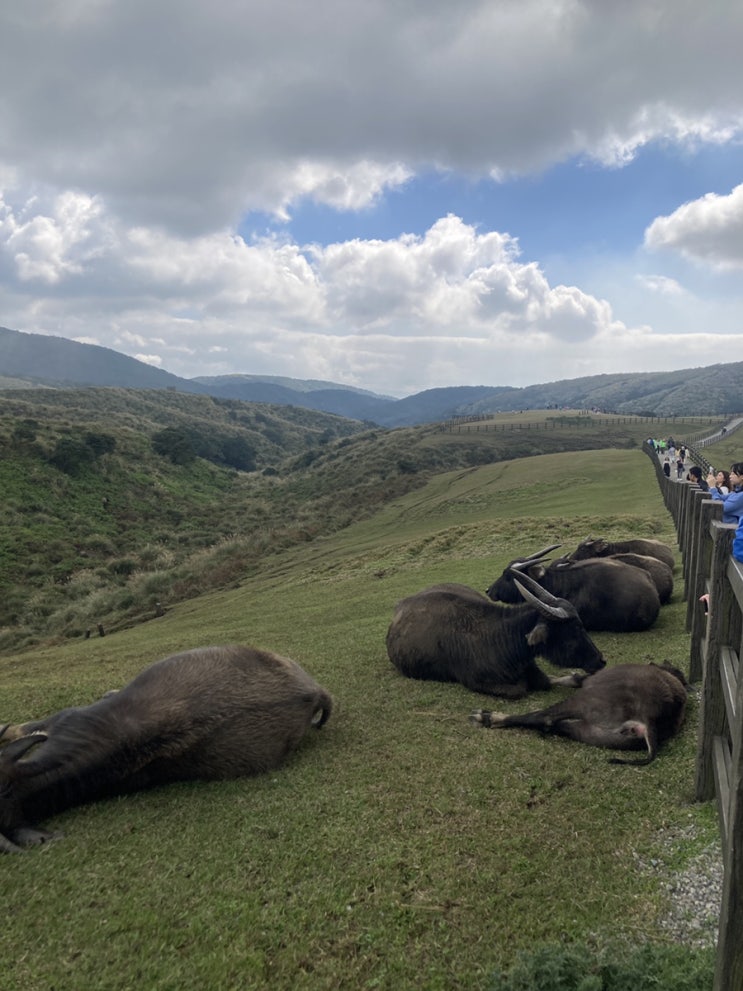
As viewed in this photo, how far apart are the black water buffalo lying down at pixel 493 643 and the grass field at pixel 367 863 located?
1.35ft

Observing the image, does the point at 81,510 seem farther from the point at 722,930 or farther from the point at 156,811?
the point at 722,930

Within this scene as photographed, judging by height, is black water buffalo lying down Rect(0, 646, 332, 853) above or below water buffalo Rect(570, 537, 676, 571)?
below

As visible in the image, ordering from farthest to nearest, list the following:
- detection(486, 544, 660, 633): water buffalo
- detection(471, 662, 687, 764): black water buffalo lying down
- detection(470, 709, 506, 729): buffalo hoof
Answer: detection(486, 544, 660, 633): water buffalo < detection(470, 709, 506, 729): buffalo hoof < detection(471, 662, 687, 764): black water buffalo lying down

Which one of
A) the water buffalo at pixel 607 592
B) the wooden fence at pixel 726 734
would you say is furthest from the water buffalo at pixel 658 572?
the wooden fence at pixel 726 734

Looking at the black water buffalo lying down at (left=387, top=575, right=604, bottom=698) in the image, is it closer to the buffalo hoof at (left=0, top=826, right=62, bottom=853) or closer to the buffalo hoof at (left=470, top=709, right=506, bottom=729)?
the buffalo hoof at (left=470, top=709, right=506, bottom=729)

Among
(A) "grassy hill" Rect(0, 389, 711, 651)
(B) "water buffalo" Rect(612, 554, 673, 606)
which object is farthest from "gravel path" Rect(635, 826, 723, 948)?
(A) "grassy hill" Rect(0, 389, 711, 651)

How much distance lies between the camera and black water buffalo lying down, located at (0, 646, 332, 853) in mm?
5426

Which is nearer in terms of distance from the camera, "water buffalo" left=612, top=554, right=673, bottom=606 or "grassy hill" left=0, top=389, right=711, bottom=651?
"water buffalo" left=612, top=554, right=673, bottom=606

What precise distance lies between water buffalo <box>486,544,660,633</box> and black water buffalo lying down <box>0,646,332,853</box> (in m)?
5.09

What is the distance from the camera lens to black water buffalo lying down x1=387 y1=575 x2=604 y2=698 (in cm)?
849

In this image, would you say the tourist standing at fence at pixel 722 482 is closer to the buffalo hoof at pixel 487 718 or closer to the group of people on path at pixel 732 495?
the group of people on path at pixel 732 495

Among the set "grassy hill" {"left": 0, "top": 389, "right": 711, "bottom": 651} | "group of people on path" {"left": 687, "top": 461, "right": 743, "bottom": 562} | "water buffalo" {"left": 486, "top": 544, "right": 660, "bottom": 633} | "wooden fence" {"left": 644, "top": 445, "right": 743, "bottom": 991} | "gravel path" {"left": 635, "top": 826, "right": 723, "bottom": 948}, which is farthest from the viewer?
"grassy hill" {"left": 0, "top": 389, "right": 711, "bottom": 651}

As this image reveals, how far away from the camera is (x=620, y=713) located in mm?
6508

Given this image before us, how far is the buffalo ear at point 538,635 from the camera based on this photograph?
27.6ft
